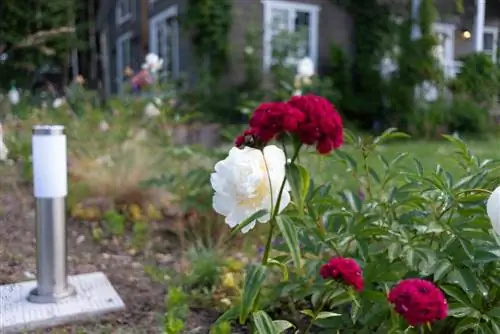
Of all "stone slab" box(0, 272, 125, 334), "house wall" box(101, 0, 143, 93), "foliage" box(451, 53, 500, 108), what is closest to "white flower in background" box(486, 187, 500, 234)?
"stone slab" box(0, 272, 125, 334)

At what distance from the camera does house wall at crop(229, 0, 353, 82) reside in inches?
389

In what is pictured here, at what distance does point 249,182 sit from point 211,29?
862 centimetres

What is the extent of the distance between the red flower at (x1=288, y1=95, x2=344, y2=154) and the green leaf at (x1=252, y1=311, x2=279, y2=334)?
0.40m

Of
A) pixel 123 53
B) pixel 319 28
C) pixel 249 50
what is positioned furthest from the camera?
pixel 123 53

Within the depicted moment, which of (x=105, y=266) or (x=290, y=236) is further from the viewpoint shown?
(x=105, y=266)

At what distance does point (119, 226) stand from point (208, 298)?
1.03m

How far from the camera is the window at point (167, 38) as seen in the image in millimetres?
10977

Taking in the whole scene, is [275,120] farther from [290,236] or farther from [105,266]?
[105,266]

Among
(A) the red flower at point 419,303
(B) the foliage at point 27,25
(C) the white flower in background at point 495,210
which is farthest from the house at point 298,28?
(A) the red flower at point 419,303

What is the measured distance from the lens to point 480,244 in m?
1.36

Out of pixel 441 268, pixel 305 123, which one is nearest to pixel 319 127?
pixel 305 123

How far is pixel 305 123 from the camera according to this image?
95 centimetres

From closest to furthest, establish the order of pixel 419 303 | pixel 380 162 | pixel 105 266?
1. pixel 419 303
2. pixel 380 162
3. pixel 105 266

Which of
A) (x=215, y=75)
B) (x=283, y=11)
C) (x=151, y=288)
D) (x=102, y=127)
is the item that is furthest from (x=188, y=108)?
(x=151, y=288)
